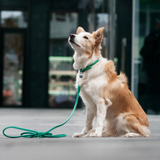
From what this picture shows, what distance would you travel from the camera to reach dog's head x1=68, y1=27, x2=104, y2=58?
165 inches

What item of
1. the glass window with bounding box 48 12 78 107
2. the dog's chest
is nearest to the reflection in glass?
the glass window with bounding box 48 12 78 107

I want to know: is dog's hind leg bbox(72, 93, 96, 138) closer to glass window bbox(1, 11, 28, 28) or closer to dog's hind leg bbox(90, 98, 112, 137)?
dog's hind leg bbox(90, 98, 112, 137)

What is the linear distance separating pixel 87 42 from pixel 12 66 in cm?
698

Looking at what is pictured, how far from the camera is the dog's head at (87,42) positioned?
4195 millimetres

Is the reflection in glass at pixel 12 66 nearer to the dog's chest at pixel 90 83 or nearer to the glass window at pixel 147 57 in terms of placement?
the glass window at pixel 147 57

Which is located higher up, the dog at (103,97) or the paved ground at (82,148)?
the dog at (103,97)

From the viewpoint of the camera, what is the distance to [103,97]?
422cm

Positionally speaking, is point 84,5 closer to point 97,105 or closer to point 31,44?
point 31,44

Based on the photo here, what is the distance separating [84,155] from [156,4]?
Answer: 6508mm

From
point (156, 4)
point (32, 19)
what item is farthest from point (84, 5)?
point (156, 4)

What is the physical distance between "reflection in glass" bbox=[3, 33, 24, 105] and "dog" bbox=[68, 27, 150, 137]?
6748mm

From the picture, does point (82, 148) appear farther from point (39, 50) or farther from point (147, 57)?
point (39, 50)

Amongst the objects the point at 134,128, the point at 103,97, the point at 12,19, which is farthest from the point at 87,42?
the point at 12,19

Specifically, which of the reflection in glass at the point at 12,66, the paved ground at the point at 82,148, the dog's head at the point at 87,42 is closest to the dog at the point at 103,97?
the dog's head at the point at 87,42
